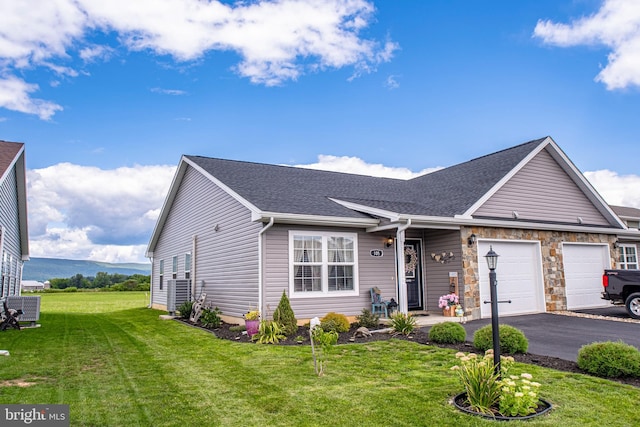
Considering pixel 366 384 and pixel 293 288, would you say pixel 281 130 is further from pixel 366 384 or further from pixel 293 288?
pixel 366 384

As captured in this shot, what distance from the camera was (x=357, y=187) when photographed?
15.2 m

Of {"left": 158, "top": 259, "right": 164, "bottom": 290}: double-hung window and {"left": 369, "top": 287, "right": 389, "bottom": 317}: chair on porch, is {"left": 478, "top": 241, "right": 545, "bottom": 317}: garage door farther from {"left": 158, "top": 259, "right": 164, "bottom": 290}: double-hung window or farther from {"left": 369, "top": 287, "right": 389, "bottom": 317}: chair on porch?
{"left": 158, "top": 259, "right": 164, "bottom": 290}: double-hung window

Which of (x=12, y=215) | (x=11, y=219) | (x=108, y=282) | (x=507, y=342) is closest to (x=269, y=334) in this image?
(x=507, y=342)

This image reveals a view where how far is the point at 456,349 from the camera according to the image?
297 inches

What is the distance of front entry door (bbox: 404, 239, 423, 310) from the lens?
12.7 m

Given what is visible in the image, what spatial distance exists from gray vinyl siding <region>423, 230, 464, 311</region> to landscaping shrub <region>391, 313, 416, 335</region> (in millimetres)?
A: 2796

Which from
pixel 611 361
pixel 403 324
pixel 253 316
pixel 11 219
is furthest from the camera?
pixel 11 219

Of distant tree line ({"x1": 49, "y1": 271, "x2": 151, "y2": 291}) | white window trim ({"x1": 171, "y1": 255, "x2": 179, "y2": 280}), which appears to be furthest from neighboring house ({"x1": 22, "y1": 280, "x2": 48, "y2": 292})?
white window trim ({"x1": 171, "y1": 255, "x2": 179, "y2": 280})

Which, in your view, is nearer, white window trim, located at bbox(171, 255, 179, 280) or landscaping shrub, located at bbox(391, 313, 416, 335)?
landscaping shrub, located at bbox(391, 313, 416, 335)

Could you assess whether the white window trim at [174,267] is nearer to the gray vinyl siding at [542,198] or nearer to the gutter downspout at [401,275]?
the gutter downspout at [401,275]

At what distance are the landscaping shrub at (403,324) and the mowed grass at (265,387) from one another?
0.75 meters

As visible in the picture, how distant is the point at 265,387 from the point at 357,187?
10.5 m

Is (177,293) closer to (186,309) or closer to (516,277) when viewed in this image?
(186,309)

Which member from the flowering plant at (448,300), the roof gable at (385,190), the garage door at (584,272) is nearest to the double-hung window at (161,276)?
the roof gable at (385,190)
